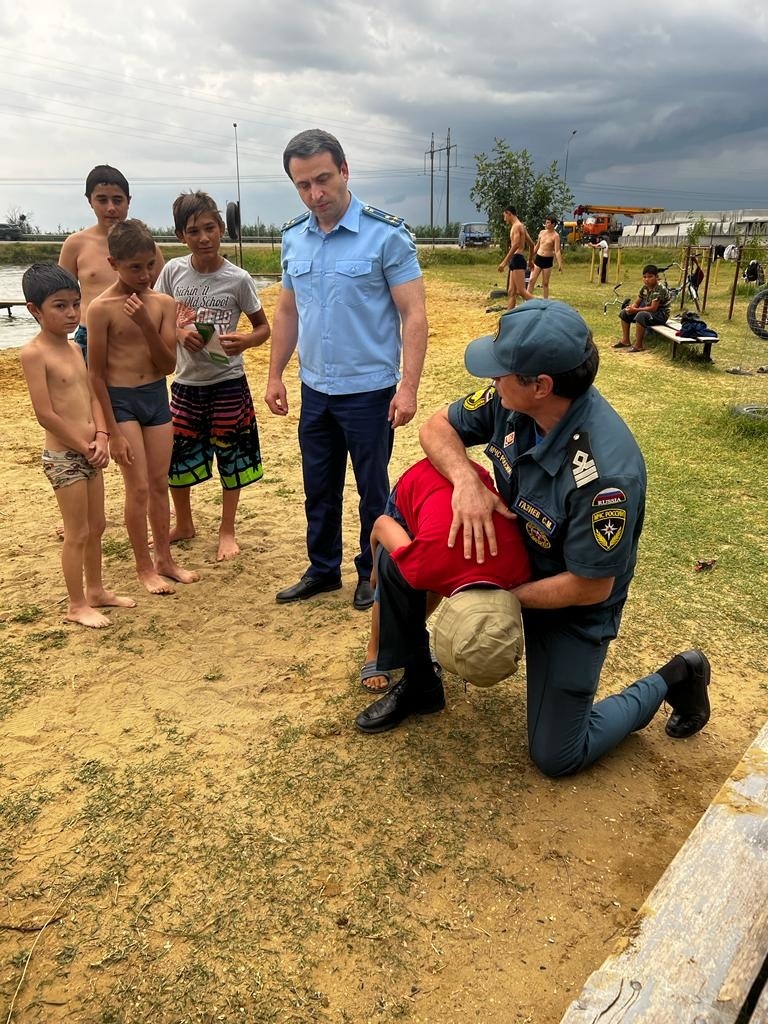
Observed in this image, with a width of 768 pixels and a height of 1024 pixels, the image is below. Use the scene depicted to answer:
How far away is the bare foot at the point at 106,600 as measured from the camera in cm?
370

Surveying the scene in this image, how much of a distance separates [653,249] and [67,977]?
3585cm

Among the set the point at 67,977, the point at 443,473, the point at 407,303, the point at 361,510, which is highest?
the point at 407,303

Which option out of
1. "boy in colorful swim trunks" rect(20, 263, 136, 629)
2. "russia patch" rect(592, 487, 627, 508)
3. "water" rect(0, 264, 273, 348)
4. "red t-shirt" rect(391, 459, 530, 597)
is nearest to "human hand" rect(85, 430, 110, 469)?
"boy in colorful swim trunks" rect(20, 263, 136, 629)

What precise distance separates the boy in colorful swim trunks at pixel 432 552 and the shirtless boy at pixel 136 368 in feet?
4.88

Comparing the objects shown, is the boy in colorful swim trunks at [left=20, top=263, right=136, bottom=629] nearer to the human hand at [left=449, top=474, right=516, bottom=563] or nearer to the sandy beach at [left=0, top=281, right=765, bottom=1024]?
the sandy beach at [left=0, top=281, right=765, bottom=1024]

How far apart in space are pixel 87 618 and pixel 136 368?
118 centimetres

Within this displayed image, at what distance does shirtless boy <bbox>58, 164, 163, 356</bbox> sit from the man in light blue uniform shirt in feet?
3.69

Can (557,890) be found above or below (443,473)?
below

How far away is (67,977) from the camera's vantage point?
6.26 ft

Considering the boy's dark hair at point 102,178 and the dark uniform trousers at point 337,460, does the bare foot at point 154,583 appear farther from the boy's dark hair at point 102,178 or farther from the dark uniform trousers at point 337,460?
the boy's dark hair at point 102,178

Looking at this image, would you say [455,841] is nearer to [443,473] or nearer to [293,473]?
[443,473]

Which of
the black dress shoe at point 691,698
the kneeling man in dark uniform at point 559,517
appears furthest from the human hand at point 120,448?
the black dress shoe at point 691,698

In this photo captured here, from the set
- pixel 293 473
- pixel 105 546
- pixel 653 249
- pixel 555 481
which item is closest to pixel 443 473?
pixel 555 481

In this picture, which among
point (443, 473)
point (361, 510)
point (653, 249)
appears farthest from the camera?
point (653, 249)
